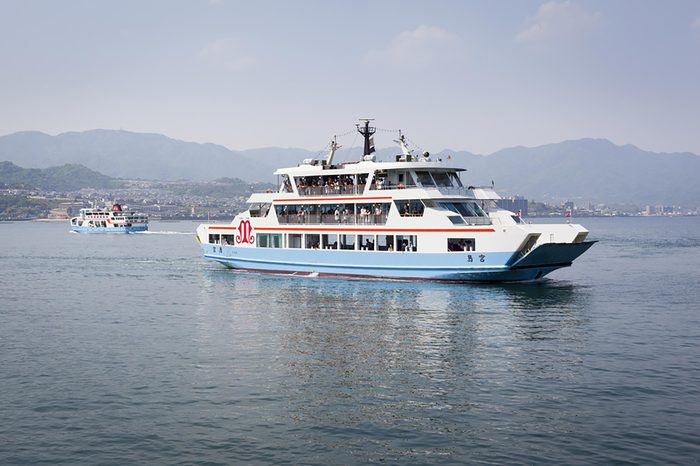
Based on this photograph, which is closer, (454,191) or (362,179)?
(454,191)

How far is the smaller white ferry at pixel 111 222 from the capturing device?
5999 inches

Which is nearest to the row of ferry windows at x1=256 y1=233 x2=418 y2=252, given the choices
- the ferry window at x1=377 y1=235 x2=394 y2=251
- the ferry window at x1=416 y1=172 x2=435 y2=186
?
the ferry window at x1=377 y1=235 x2=394 y2=251

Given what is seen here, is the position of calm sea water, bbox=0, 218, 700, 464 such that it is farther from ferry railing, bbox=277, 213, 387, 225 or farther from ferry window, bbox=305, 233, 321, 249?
ferry window, bbox=305, 233, 321, 249

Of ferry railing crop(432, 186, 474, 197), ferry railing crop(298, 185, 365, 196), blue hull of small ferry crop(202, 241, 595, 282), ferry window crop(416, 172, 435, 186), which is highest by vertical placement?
ferry window crop(416, 172, 435, 186)

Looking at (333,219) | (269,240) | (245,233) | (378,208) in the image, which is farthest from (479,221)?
(245,233)

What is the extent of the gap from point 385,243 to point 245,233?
1277 centimetres

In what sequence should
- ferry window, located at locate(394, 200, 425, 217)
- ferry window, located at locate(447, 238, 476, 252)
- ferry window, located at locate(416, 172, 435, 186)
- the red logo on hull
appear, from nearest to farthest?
ferry window, located at locate(447, 238, 476, 252), ferry window, located at locate(394, 200, 425, 217), ferry window, located at locate(416, 172, 435, 186), the red logo on hull

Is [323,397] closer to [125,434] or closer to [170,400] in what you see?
[170,400]

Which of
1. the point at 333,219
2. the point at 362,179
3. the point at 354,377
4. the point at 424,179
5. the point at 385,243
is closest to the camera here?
the point at 354,377

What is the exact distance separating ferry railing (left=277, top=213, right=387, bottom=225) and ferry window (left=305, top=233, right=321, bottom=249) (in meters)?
0.88

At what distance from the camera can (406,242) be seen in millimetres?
48031

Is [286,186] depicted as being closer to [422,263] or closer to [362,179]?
[362,179]

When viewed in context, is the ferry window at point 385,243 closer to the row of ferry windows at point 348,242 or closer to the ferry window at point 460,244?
the row of ferry windows at point 348,242

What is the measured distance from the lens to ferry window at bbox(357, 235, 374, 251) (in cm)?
5016
